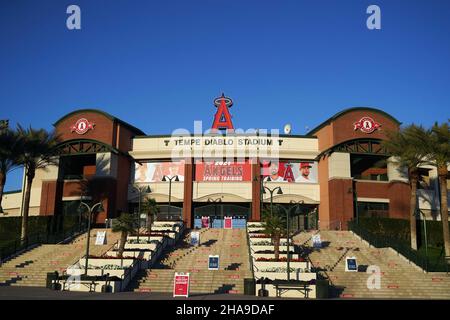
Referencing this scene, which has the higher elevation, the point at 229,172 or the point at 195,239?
the point at 229,172

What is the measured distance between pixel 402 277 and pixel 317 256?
7.64 m

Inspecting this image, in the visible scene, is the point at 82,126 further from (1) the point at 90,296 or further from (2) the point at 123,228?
(1) the point at 90,296

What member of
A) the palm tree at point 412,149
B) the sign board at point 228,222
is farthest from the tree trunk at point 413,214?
the sign board at point 228,222

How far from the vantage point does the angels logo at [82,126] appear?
58094mm

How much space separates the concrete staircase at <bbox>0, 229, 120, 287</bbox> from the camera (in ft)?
109

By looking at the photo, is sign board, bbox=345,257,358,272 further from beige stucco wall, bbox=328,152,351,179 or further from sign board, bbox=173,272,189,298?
beige stucco wall, bbox=328,152,351,179

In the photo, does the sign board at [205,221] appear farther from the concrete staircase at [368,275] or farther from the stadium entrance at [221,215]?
the concrete staircase at [368,275]

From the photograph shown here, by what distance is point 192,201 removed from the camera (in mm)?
57875

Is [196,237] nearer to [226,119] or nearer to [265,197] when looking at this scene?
[265,197]

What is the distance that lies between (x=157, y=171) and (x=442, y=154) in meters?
33.5

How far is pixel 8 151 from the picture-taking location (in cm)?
4525

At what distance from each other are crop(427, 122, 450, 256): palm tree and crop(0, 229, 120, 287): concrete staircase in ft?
96.2

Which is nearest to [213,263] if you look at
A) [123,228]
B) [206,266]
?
[206,266]
